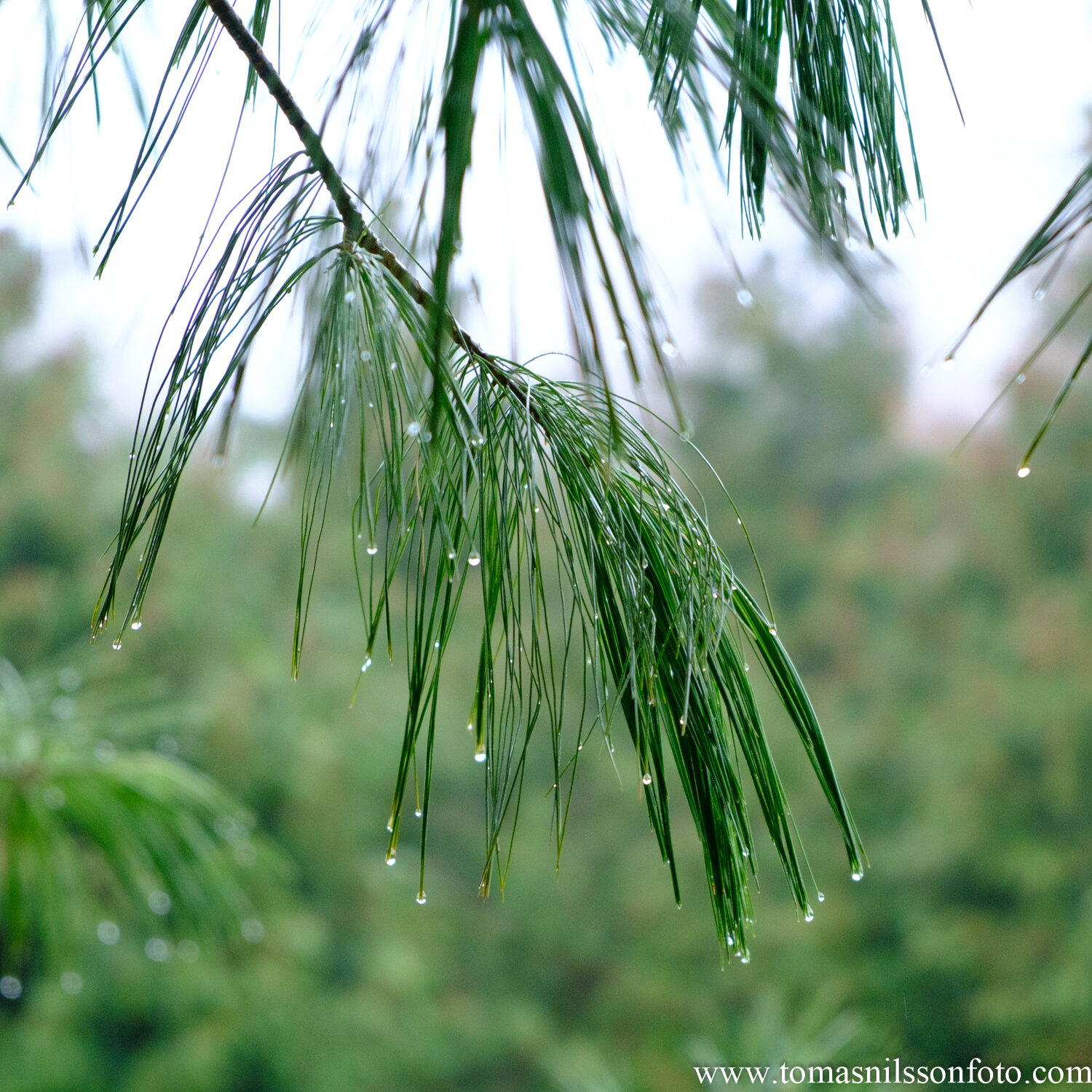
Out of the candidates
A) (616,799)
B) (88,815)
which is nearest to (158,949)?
(88,815)

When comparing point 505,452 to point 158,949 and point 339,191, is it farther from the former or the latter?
point 158,949

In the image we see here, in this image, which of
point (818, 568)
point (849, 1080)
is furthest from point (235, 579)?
point (849, 1080)

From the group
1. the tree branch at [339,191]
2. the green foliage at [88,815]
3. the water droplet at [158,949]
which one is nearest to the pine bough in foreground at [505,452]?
the tree branch at [339,191]

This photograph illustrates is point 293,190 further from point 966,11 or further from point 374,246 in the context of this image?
point 966,11

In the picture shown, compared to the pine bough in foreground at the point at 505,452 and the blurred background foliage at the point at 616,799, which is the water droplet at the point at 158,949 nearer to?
the blurred background foliage at the point at 616,799

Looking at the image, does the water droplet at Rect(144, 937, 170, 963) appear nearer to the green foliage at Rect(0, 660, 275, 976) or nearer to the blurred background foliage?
the blurred background foliage

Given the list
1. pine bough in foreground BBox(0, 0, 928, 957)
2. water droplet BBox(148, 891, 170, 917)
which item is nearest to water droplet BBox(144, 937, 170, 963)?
water droplet BBox(148, 891, 170, 917)
